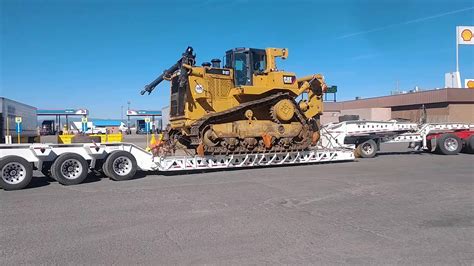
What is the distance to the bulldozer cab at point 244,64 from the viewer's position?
45.8 feet

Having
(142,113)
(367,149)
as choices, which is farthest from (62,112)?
(367,149)

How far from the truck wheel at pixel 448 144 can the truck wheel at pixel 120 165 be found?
13879 mm

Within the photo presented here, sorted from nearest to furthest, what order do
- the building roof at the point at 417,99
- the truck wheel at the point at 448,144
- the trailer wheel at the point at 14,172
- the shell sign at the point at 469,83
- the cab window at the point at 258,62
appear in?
the trailer wheel at the point at 14,172 → the cab window at the point at 258,62 → the truck wheel at the point at 448,144 → the building roof at the point at 417,99 → the shell sign at the point at 469,83

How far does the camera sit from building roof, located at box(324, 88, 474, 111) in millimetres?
41125

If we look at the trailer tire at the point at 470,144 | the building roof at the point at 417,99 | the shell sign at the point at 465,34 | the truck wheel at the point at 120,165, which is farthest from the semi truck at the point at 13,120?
the building roof at the point at 417,99

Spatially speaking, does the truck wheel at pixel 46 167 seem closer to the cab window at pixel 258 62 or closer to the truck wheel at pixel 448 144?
the cab window at pixel 258 62

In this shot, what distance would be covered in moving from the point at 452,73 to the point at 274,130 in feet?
129

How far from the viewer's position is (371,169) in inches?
511

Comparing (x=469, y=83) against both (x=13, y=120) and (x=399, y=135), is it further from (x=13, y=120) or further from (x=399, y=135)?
(x=13, y=120)

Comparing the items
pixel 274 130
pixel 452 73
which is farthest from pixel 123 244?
pixel 452 73

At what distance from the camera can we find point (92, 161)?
1116 cm

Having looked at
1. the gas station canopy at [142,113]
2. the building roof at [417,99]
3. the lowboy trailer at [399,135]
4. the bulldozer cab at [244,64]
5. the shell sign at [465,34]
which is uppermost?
the shell sign at [465,34]

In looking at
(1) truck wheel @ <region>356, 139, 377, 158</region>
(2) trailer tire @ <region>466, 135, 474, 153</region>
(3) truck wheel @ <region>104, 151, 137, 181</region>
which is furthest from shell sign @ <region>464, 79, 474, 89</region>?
(3) truck wheel @ <region>104, 151, 137, 181</region>

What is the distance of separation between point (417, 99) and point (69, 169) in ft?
143
